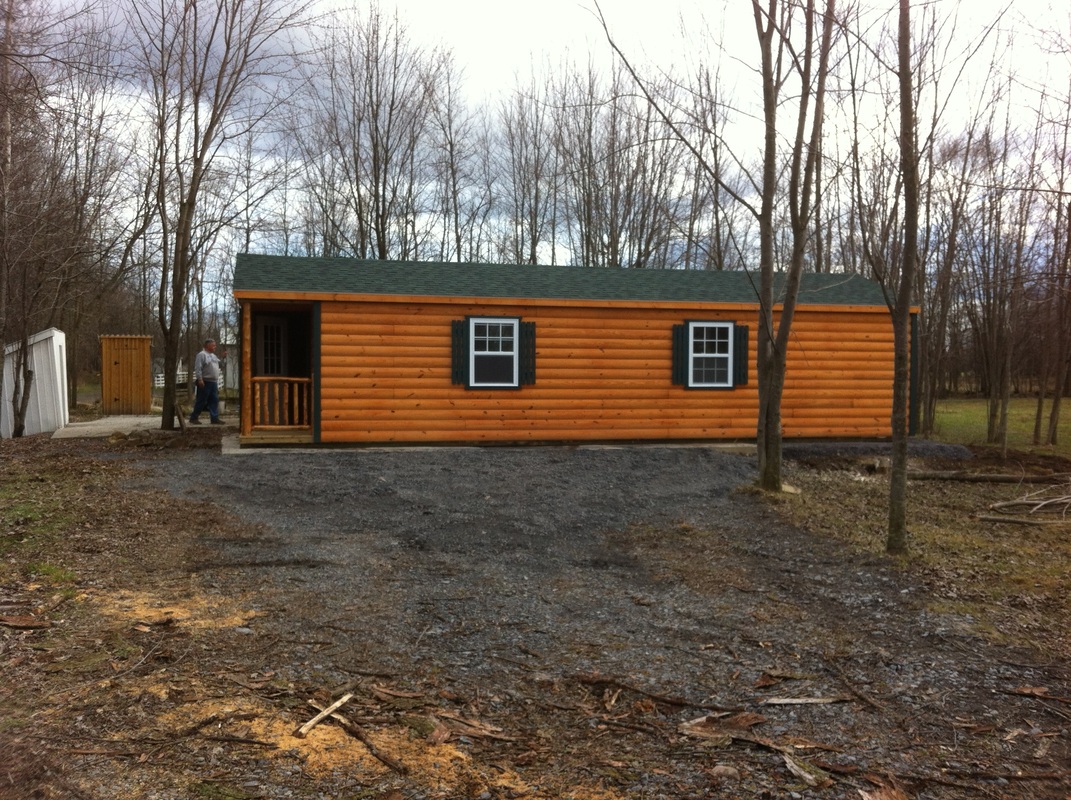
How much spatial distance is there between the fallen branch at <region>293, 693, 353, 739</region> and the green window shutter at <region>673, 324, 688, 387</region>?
33.2 ft

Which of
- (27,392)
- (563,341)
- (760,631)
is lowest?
(760,631)

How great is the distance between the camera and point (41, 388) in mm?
15805

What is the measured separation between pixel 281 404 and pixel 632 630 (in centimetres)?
976

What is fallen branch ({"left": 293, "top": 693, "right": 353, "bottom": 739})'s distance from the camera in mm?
3039

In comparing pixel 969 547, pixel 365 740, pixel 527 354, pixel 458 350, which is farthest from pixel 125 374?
pixel 365 740

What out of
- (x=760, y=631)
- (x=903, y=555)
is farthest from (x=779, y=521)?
(x=760, y=631)

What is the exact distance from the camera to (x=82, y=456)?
10984 millimetres

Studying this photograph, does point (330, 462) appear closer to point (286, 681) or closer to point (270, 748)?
point (286, 681)

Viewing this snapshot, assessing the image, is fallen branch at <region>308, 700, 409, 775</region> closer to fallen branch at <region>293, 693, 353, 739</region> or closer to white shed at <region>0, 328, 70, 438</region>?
fallen branch at <region>293, 693, 353, 739</region>

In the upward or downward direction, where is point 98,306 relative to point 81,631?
upward

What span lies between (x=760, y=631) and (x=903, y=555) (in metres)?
2.09

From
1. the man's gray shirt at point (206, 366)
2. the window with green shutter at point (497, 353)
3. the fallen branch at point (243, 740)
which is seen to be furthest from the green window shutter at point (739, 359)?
the fallen branch at point (243, 740)

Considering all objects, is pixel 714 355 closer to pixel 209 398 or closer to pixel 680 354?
pixel 680 354

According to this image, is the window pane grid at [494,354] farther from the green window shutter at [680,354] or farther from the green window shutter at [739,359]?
the green window shutter at [739,359]
